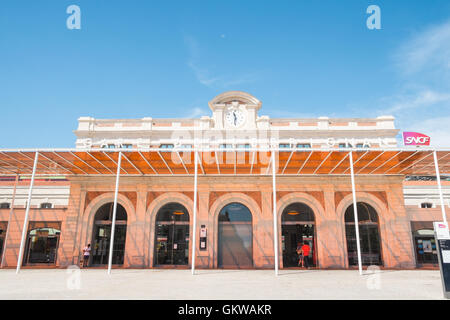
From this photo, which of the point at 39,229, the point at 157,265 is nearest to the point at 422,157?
the point at 157,265

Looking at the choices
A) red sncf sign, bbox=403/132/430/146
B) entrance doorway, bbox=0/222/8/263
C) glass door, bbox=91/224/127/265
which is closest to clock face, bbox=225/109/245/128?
glass door, bbox=91/224/127/265

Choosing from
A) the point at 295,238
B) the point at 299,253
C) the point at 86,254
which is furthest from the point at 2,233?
the point at 299,253

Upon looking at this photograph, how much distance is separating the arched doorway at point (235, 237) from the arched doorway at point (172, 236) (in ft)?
6.80

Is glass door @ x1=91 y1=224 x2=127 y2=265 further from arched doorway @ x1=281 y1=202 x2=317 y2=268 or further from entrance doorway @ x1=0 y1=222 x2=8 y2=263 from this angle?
arched doorway @ x1=281 y1=202 x2=317 y2=268

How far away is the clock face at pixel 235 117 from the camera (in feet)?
68.9

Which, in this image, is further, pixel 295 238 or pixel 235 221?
pixel 235 221

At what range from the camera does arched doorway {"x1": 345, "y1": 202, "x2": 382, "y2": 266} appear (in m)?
18.5

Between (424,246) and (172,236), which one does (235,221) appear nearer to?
(172,236)

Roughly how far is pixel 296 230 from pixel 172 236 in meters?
7.38

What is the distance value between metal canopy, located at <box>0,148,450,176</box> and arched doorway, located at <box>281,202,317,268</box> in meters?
2.23

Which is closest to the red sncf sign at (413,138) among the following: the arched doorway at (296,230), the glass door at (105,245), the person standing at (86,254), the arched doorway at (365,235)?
the arched doorway at (365,235)

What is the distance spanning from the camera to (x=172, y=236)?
61.7ft

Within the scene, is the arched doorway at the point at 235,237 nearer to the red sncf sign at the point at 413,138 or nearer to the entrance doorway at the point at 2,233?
the red sncf sign at the point at 413,138
